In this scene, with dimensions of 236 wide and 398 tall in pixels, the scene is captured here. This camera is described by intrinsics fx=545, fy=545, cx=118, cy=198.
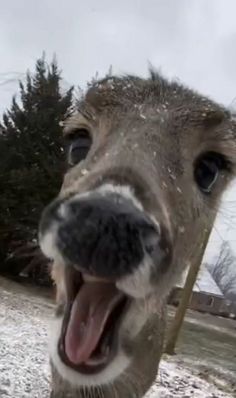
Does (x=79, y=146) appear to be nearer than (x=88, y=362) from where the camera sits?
No

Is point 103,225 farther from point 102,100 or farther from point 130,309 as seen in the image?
point 102,100

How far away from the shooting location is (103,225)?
1.99m

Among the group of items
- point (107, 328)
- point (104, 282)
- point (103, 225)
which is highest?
point (103, 225)

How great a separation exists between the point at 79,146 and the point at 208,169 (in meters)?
0.79

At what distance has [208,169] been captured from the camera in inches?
128

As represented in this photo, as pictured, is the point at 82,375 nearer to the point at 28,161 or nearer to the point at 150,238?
the point at 150,238

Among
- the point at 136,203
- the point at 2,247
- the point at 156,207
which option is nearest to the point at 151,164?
the point at 156,207

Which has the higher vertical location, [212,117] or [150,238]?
[212,117]

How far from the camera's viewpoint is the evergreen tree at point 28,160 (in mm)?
22578

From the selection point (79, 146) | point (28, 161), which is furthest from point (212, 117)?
point (28, 161)

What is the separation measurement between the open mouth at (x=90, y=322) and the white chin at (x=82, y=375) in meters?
0.02

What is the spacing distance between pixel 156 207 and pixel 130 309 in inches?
19.5

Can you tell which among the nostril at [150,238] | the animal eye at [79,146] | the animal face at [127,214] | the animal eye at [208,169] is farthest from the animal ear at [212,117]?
the nostril at [150,238]

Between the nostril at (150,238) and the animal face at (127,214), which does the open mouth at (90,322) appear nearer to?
the animal face at (127,214)
